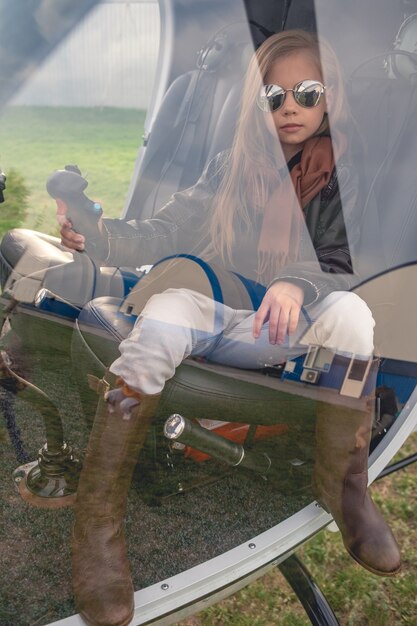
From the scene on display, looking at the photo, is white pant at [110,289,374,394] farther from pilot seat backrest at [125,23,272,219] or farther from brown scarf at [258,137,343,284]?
pilot seat backrest at [125,23,272,219]

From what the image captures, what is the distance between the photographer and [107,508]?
0.97m

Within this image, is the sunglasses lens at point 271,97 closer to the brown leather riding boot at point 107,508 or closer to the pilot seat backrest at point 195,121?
the pilot seat backrest at point 195,121

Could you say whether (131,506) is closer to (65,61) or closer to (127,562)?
(127,562)

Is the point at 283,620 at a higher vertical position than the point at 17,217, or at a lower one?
lower

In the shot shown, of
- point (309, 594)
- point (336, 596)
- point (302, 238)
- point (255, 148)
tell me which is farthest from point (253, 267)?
point (336, 596)

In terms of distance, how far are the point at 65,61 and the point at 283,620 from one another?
4.43 ft

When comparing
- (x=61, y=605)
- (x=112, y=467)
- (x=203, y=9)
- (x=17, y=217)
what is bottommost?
(x=61, y=605)

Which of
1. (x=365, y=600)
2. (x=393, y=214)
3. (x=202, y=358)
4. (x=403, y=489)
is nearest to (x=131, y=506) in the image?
(x=202, y=358)

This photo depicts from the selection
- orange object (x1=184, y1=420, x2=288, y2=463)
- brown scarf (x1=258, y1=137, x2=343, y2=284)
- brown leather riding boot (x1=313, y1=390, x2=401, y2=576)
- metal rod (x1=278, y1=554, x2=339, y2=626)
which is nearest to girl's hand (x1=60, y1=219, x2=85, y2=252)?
brown scarf (x1=258, y1=137, x2=343, y2=284)

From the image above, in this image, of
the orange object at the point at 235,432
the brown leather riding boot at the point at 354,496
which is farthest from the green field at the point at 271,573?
the brown leather riding boot at the point at 354,496

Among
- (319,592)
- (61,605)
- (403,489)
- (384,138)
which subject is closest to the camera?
(61,605)

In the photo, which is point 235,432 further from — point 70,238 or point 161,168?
point 161,168

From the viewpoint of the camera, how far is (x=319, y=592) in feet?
4.41

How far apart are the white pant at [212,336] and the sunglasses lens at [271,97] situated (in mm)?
299
